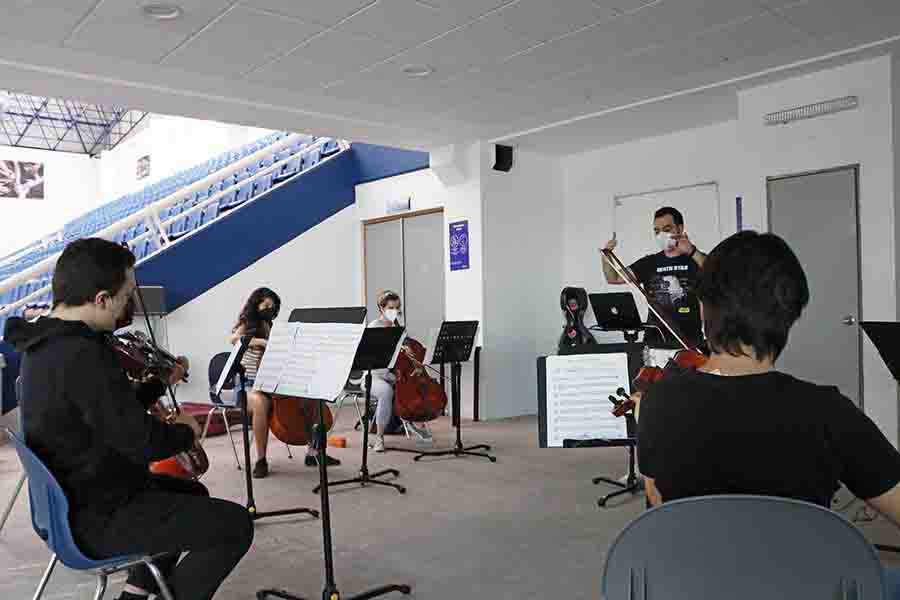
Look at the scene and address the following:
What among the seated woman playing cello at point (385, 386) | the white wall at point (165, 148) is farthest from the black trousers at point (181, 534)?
the white wall at point (165, 148)

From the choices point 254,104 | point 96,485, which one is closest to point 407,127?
point 254,104

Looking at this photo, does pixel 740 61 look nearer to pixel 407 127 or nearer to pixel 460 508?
pixel 407 127

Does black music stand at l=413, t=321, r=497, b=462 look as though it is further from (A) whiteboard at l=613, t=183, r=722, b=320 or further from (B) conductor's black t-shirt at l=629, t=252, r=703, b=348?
(A) whiteboard at l=613, t=183, r=722, b=320

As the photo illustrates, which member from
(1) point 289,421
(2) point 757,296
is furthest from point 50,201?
(2) point 757,296

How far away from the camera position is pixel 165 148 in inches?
550

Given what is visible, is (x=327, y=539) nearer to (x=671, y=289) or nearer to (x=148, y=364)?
(x=148, y=364)

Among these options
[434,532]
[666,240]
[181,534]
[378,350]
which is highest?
[666,240]

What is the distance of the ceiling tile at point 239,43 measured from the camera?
4.06 metres

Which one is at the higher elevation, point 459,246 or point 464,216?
point 464,216

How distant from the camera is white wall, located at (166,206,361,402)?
7230 millimetres

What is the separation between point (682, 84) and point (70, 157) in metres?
14.0

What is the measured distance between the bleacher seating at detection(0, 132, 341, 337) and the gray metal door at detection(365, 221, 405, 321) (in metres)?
1.10

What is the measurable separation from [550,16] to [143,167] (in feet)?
40.9

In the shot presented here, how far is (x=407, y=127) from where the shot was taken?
6484mm
